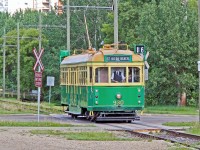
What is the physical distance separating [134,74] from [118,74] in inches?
29.4

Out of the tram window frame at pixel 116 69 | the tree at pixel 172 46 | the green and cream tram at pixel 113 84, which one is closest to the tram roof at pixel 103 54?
the green and cream tram at pixel 113 84

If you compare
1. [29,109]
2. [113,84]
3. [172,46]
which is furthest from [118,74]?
[172,46]

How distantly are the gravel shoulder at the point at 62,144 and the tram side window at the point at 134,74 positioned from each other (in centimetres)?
857

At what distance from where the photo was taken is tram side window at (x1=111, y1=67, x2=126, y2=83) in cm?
3122

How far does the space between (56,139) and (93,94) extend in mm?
8895

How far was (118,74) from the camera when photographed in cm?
3133

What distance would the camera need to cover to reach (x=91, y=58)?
1228 inches

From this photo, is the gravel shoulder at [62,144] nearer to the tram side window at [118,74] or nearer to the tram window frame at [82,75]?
the tram side window at [118,74]

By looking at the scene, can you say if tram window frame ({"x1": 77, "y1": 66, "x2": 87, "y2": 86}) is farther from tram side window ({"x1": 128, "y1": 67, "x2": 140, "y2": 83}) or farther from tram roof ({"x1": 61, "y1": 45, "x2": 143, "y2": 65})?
tram side window ({"x1": 128, "y1": 67, "x2": 140, "y2": 83})

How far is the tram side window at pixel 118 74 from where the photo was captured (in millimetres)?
31219

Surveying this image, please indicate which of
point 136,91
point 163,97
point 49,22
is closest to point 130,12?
point 163,97

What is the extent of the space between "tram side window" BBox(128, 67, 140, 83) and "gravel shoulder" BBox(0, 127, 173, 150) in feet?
28.1

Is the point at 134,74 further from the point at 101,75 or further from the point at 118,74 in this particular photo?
the point at 101,75

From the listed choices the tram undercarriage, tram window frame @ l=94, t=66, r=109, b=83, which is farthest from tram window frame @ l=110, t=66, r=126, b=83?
the tram undercarriage
